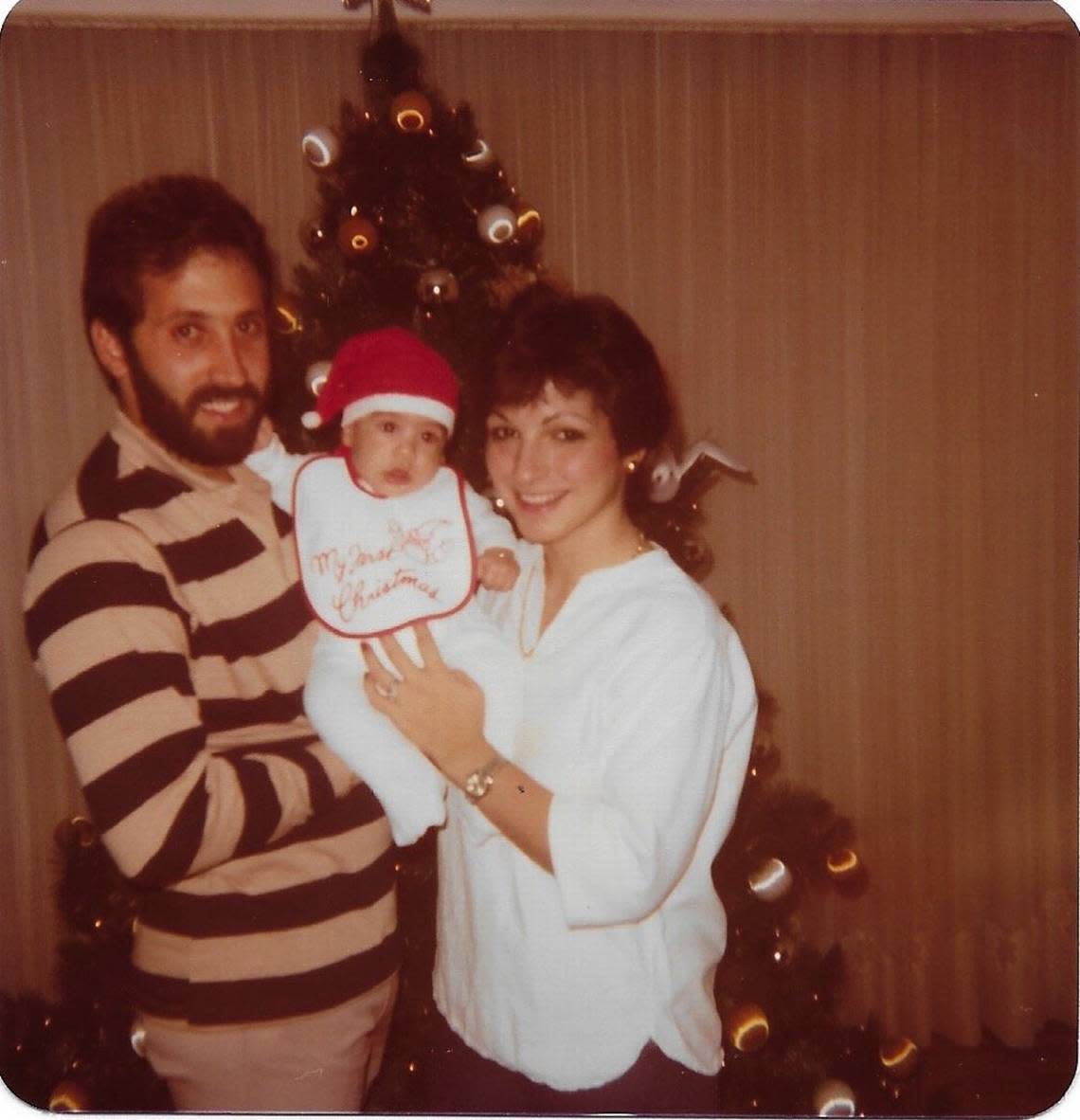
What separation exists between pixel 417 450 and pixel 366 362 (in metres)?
0.17

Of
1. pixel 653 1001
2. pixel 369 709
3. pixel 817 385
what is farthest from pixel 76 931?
pixel 817 385

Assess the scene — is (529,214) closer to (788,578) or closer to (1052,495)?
(788,578)

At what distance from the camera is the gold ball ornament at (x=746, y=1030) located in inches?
68.4

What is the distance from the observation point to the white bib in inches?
60.8

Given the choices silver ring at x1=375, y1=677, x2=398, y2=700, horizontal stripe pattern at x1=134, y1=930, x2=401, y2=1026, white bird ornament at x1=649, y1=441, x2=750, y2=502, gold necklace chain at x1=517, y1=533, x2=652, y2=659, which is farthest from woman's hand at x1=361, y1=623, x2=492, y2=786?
white bird ornament at x1=649, y1=441, x2=750, y2=502

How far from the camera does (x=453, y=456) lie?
5.20ft

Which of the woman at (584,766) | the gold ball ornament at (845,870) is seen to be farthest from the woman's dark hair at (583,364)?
the gold ball ornament at (845,870)

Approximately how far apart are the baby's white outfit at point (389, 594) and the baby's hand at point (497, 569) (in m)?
0.01

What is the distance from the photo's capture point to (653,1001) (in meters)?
1.50

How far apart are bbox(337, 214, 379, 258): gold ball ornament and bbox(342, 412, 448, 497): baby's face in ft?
1.12

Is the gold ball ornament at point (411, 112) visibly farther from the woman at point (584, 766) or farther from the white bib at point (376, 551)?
the white bib at point (376, 551)

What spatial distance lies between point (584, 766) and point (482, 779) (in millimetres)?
160

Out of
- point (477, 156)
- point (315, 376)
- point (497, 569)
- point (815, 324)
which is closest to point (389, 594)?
point (497, 569)

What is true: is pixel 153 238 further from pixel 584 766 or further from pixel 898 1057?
pixel 898 1057
